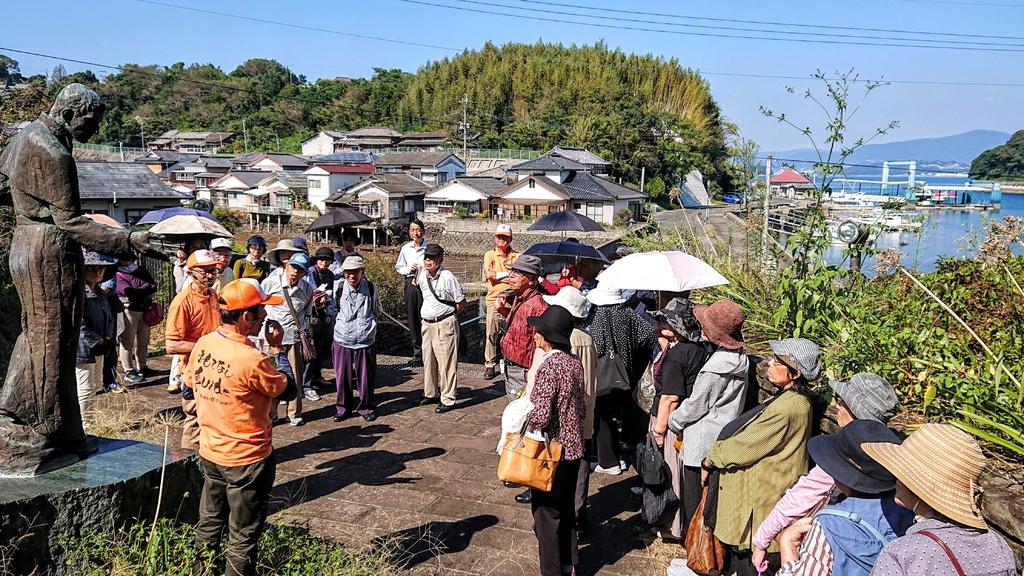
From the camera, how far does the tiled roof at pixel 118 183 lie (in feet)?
78.0

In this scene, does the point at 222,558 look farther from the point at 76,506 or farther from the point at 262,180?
the point at 262,180

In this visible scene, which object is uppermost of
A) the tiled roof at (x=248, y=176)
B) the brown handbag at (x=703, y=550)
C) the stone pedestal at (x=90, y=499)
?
the tiled roof at (x=248, y=176)

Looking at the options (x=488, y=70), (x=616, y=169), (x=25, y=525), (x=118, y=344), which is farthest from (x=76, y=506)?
(x=488, y=70)

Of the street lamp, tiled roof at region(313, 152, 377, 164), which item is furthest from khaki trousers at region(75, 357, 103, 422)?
tiled roof at region(313, 152, 377, 164)

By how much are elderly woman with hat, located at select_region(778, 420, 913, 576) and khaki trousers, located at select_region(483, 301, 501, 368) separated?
16.5 feet

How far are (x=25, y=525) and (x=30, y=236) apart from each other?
1.45 m

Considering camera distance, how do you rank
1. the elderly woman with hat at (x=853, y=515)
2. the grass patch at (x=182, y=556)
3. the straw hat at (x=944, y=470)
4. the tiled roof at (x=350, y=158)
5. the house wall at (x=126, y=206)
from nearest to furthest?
1. the straw hat at (x=944, y=470)
2. the elderly woman with hat at (x=853, y=515)
3. the grass patch at (x=182, y=556)
4. the house wall at (x=126, y=206)
5. the tiled roof at (x=350, y=158)

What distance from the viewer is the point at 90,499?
136 inches

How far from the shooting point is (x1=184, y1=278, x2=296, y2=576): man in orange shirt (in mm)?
3227

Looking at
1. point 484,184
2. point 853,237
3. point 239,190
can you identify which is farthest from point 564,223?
point 239,190

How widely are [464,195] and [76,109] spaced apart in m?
42.8

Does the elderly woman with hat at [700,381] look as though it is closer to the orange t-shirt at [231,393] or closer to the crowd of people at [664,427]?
the crowd of people at [664,427]

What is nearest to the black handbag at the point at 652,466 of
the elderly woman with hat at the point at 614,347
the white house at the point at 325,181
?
the elderly woman with hat at the point at 614,347

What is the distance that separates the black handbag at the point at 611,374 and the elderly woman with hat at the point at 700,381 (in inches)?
22.4
